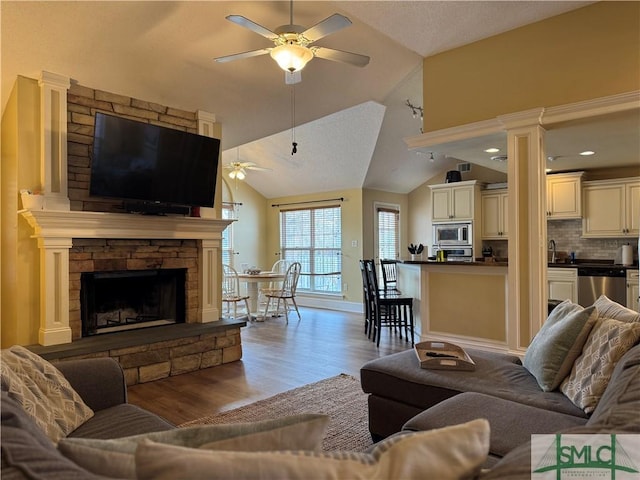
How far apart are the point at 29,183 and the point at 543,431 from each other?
13.0ft

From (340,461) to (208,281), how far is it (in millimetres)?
4069

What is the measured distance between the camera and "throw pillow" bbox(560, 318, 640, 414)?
1.84 metres

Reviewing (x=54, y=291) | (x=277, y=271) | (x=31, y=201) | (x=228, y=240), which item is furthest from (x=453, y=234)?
(x=31, y=201)

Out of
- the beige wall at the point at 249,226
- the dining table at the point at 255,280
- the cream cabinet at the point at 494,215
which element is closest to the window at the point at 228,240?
the beige wall at the point at 249,226

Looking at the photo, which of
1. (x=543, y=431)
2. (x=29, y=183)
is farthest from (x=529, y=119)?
(x=29, y=183)

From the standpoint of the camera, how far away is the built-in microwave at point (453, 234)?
7.64 m

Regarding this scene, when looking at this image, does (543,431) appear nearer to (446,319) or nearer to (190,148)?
(446,319)

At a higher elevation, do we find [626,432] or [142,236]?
[142,236]

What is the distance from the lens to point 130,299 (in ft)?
14.3

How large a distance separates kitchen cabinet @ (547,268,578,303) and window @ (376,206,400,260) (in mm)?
3257

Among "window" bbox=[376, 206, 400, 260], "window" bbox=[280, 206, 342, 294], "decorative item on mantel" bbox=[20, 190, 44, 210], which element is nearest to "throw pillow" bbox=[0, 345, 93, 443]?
"decorative item on mantel" bbox=[20, 190, 44, 210]

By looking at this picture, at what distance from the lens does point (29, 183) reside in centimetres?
354

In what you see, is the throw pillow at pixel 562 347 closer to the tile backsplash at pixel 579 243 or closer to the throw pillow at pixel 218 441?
the throw pillow at pixel 218 441

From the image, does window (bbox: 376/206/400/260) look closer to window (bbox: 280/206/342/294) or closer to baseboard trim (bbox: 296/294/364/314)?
window (bbox: 280/206/342/294)
